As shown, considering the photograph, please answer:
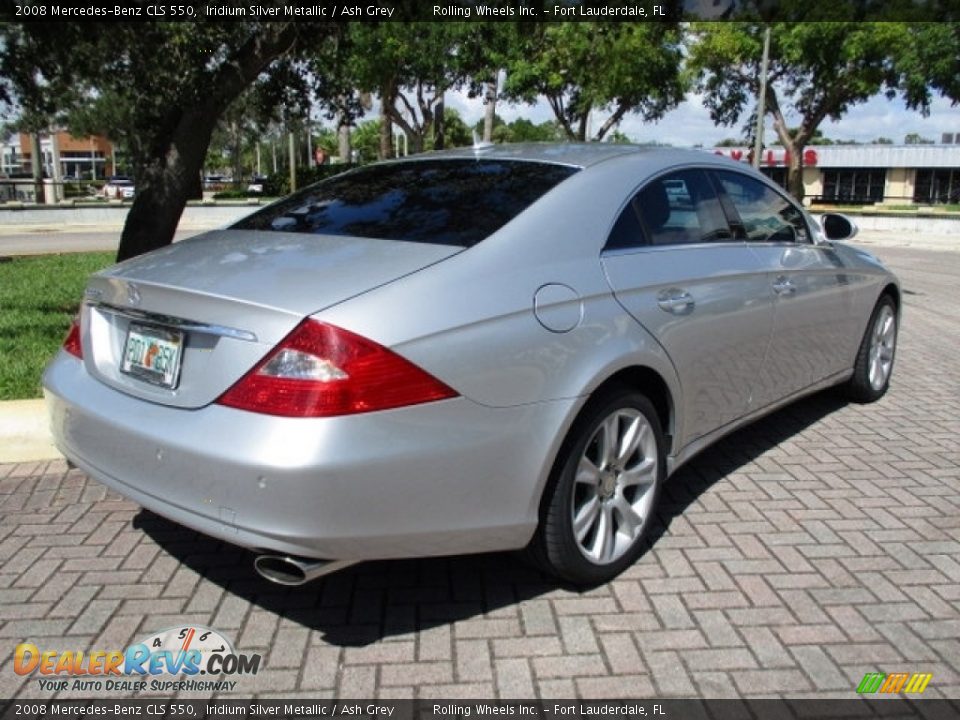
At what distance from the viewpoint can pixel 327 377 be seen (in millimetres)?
2436

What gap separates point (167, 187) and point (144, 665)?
6.53 meters

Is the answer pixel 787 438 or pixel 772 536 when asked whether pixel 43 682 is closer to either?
pixel 772 536

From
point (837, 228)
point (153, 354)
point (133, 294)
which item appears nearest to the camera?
point (153, 354)

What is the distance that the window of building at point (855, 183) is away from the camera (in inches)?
2296

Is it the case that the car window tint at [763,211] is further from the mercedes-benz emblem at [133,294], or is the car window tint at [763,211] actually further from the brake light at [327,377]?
the mercedes-benz emblem at [133,294]

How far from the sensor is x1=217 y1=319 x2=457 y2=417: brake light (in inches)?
95.8

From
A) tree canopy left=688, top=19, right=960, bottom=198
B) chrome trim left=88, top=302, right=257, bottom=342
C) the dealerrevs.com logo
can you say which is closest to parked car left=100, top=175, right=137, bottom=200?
tree canopy left=688, top=19, right=960, bottom=198

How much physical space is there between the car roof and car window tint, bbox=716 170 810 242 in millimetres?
216

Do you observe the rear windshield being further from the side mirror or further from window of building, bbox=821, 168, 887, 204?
window of building, bbox=821, 168, 887, 204

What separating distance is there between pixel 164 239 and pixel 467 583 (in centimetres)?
634

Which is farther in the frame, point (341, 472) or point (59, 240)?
point (59, 240)

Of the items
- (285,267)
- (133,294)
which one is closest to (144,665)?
(133,294)

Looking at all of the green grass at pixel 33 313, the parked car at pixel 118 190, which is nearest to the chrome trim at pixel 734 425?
the green grass at pixel 33 313

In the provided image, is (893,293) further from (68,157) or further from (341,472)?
(68,157)
